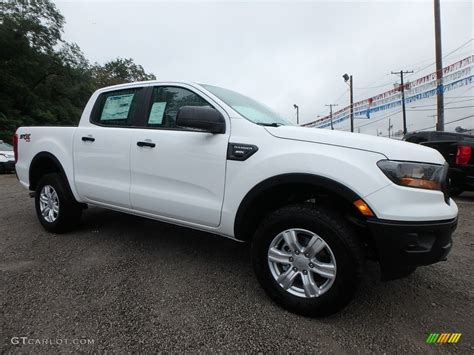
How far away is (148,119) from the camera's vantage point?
3182mm

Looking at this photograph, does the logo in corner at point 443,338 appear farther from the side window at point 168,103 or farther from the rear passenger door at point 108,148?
the rear passenger door at point 108,148

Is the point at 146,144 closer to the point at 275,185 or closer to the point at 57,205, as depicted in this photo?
the point at 275,185

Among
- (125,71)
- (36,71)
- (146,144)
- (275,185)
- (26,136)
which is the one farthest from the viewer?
(125,71)

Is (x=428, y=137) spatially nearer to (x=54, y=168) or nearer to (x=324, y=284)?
(x=324, y=284)

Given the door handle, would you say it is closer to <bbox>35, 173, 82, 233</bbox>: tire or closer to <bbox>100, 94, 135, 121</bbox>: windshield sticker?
<bbox>100, 94, 135, 121</bbox>: windshield sticker

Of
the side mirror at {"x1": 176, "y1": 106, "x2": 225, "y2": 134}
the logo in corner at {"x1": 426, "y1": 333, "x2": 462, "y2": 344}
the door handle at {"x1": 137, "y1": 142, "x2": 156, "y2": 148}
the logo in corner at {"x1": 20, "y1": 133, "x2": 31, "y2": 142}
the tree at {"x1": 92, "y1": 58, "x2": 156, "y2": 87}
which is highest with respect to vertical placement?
the tree at {"x1": 92, "y1": 58, "x2": 156, "y2": 87}

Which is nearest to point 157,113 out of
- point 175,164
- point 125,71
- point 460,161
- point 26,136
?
point 175,164

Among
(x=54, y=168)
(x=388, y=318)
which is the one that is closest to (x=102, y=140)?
(x=54, y=168)

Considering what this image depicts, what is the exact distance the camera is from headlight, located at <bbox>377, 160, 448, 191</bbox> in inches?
80.6

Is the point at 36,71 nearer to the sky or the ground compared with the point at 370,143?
nearer to the sky

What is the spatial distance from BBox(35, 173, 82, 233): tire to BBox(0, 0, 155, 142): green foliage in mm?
21645

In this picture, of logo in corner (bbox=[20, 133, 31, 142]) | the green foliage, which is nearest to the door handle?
logo in corner (bbox=[20, 133, 31, 142])

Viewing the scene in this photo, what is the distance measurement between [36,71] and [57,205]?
91.4 ft

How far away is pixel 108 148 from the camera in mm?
3334
